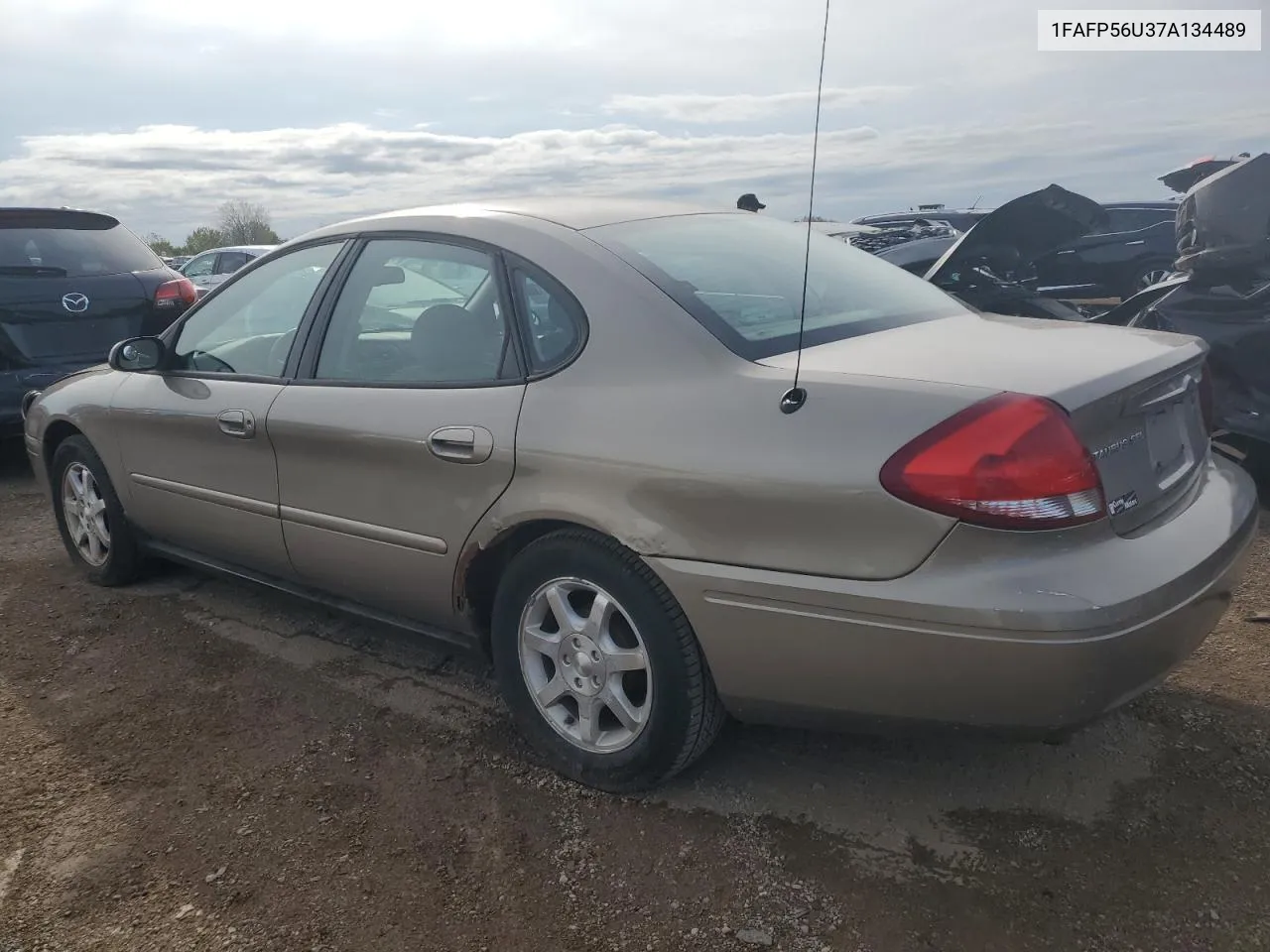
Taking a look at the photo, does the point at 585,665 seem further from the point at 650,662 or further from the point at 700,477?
the point at 700,477

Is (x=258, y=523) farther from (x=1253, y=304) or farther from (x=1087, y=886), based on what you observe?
(x=1253, y=304)

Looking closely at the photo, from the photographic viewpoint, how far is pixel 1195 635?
2.28m

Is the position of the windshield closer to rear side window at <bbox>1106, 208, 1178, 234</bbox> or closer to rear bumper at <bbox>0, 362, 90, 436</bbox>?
rear bumper at <bbox>0, 362, 90, 436</bbox>

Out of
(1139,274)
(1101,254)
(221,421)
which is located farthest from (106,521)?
(1139,274)

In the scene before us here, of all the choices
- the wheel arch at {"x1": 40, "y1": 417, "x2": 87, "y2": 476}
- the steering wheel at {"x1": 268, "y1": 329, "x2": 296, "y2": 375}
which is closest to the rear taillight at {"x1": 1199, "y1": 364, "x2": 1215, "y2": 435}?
the steering wheel at {"x1": 268, "y1": 329, "x2": 296, "y2": 375}

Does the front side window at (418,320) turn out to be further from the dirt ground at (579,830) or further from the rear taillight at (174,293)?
the rear taillight at (174,293)

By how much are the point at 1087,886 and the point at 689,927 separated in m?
0.88

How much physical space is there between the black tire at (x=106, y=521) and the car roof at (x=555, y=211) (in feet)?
5.27

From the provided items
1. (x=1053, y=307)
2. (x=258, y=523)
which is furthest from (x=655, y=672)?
(x=1053, y=307)

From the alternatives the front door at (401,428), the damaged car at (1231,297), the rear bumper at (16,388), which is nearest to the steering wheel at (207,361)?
the front door at (401,428)

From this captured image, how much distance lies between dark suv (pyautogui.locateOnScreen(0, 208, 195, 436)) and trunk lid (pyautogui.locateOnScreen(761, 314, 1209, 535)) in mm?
5436

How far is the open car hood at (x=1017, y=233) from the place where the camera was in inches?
257

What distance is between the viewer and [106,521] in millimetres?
4293

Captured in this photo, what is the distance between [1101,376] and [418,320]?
1.89m
